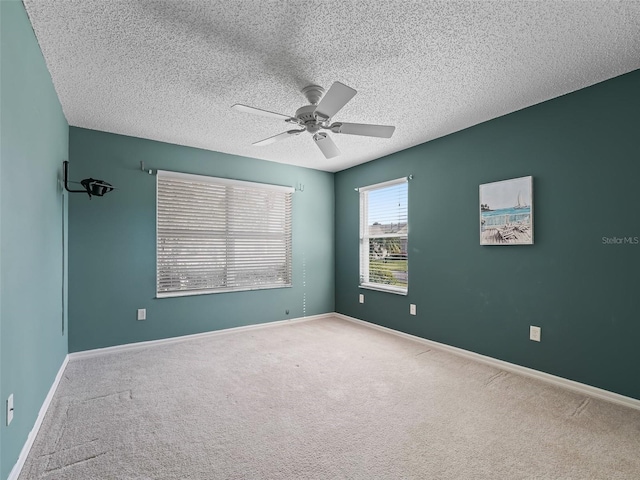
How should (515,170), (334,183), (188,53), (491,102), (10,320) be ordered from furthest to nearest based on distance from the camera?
(334,183) < (515,170) < (491,102) < (188,53) < (10,320)

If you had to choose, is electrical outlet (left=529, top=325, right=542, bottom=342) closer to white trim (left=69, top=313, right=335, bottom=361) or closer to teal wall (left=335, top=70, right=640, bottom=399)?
teal wall (left=335, top=70, right=640, bottom=399)

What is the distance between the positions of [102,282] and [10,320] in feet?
7.13

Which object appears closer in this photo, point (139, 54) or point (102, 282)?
point (139, 54)

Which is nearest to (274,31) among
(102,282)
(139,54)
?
(139,54)

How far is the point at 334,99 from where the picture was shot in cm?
217

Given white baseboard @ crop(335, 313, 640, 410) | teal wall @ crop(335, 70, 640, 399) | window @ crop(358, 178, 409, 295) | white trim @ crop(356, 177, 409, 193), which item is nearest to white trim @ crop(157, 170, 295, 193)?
white trim @ crop(356, 177, 409, 193)

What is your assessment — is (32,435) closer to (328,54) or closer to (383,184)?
(328,54)

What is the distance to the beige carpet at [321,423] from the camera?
69.8 inches

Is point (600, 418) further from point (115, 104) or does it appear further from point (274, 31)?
point (115, 104)

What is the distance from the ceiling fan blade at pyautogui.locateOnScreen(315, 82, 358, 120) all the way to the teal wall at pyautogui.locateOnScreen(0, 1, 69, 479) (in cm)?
166

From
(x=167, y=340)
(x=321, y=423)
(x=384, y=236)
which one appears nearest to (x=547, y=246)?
(x=384, y=236)

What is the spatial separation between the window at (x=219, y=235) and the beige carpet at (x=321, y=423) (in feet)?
3.97

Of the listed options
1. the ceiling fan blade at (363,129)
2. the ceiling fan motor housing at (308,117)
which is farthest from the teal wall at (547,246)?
the ceiling fan motor housing at (308,117)

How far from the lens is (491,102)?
9.73ft
